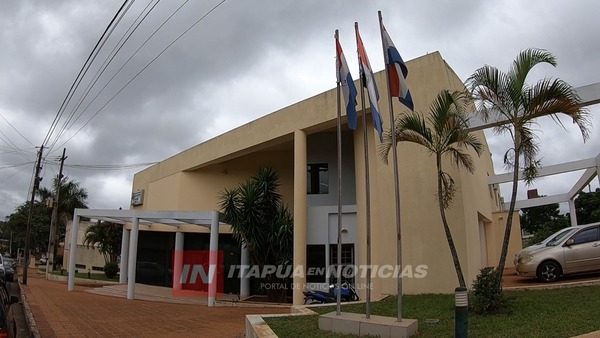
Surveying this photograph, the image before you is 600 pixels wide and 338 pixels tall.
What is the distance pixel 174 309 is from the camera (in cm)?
1441

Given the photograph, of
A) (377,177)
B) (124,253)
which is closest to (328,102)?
(377,177)

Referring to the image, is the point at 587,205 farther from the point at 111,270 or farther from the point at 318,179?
the point at 111,270

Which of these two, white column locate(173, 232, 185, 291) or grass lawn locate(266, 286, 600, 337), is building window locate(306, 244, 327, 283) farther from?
white column locate(173, 232, 185, 291)

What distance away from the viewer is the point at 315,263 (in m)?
15.7

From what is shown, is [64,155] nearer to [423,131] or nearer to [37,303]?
[37,303]

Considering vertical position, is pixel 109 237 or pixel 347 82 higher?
pixel 347 82

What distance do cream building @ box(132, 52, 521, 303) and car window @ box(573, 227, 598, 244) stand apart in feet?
Result: 7.79

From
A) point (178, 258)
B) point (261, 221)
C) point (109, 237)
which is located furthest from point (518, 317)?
point (109, 237)

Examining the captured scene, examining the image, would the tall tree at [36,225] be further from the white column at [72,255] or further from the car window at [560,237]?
the car window at [560,237]

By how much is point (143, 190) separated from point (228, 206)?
10.7 meters

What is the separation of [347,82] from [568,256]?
6842 mm

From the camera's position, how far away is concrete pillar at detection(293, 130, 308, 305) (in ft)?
47.5

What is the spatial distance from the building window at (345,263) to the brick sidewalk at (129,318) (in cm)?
209

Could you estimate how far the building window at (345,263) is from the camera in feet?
48.5
